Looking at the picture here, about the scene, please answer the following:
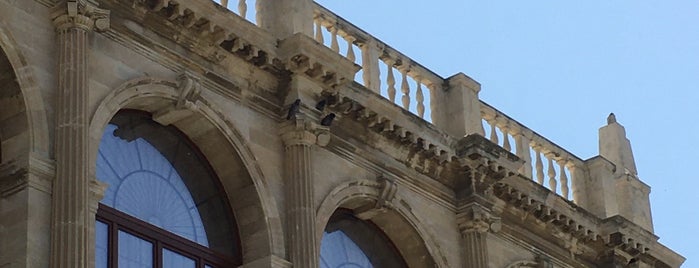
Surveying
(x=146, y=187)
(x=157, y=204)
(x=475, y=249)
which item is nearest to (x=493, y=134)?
(x=475, y=249)

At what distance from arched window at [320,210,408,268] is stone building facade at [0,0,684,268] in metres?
0.04

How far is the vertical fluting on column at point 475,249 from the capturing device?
29406 millimetres

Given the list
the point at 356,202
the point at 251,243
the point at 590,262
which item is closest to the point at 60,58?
the point at 251,243

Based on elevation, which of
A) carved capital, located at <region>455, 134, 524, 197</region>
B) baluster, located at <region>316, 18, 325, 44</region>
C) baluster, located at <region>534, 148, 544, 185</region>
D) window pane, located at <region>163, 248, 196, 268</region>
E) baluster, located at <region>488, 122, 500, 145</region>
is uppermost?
baluster, located at <region>316, 18, 325, 44</region>

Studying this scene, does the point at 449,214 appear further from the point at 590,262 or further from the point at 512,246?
the point at 590,262

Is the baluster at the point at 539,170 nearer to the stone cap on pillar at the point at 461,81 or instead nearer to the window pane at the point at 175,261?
the stone cap on pillar at the point at 461,81

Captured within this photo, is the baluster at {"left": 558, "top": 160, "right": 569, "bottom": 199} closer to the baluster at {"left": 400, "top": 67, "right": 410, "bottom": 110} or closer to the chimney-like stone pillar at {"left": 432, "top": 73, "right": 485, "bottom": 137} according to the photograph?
the chimney-like stone pillar at {"left": 432, "top": 73, "right": 485, "bottom": 137}

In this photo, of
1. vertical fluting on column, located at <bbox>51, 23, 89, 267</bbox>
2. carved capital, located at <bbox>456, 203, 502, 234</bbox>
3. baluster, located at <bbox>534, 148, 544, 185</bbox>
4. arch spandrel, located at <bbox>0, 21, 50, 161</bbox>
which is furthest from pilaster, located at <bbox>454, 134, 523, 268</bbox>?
arch spandrel, located at <bbox>0, 21, 50, 161</bbox>

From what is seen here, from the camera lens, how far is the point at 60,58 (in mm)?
23906

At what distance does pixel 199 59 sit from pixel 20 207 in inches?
169

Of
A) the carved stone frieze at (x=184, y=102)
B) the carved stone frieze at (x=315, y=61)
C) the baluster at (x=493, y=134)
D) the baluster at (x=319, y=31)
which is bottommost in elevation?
the carved stone frieze at (x=184, y=102)

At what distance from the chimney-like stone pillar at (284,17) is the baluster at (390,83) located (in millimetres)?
1982

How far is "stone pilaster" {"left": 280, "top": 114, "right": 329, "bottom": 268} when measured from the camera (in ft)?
86.8

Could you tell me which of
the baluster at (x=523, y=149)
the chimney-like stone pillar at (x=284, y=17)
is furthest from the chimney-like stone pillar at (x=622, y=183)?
the chimney-like stone pillar at (x=284, y=17)
